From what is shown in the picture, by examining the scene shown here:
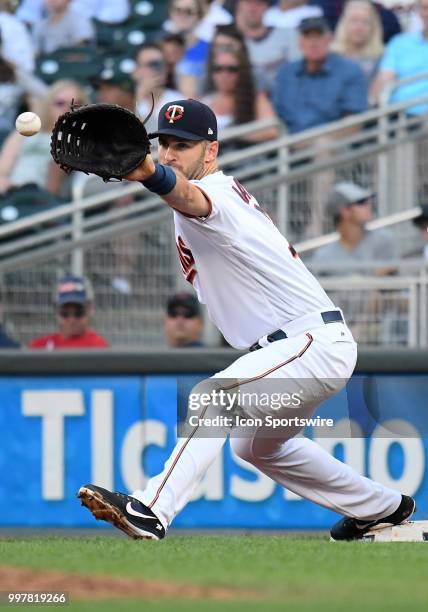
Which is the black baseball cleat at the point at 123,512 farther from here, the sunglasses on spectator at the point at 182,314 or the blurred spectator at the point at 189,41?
the blurred spectator at the point at 189,41

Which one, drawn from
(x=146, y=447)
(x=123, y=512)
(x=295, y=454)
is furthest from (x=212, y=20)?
(x=123, y=512)

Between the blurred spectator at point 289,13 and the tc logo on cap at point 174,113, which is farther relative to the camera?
the blurred spectator at point 289,13

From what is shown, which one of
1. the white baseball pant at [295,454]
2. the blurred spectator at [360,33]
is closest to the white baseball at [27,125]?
the white baseball pant at [295,454]

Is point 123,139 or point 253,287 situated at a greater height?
point 123,139

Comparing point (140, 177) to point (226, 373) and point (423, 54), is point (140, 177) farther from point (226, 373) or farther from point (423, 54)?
point (423, 54)

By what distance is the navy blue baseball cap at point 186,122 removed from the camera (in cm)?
527

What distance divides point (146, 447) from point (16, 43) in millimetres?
5494

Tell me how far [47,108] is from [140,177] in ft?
20.2

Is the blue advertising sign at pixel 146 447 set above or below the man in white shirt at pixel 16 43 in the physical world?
below

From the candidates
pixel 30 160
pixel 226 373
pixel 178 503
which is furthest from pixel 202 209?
pixel 30 160

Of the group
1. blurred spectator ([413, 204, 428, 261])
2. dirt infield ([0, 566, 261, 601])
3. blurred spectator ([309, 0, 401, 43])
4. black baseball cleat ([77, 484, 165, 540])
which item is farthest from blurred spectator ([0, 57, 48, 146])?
dirt infield ([0, 566, 261, 601])

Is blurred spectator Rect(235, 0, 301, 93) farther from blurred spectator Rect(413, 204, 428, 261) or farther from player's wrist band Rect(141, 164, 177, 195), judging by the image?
player's wrist band Rect(141, 164, 177, 195)

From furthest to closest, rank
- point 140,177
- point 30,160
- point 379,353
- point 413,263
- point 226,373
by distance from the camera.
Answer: point 30,160 → point 413,263 → point 379,353 → point 226,373 → point 140,177

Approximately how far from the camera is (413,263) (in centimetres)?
839
